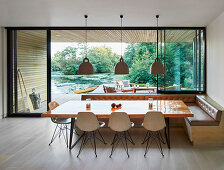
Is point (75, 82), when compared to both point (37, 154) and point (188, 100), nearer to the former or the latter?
point (188, 100)

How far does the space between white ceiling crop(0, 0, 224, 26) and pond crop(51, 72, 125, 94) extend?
3.00m

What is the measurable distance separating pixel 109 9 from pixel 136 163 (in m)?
2.97

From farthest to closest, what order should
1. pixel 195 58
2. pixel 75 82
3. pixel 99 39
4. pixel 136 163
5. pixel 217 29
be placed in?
pixel 75 82 < pixel 99 39 < pixel 195 58 < pixel 217 29 < pixel 136 163

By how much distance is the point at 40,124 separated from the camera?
555cm

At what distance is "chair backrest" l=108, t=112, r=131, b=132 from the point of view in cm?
350

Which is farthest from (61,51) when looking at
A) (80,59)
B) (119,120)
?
(119,120)

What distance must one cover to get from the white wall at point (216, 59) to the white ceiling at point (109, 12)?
9.9 inches

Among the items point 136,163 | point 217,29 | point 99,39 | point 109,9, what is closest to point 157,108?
point 136,163

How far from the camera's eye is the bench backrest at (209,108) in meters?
4.02

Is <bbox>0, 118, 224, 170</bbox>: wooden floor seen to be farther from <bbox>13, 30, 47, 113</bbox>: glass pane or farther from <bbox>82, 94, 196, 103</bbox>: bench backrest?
<bbox>13, 30, 47, 113</bbox>: glass pane

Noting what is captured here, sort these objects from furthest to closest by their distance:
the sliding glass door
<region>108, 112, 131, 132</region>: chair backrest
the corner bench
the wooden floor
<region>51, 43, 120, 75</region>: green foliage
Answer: <region>51, 43, 120, 75</region>: green foliage → the sliding glass door → the corner bench → <region>108, 112, 131, 132</region>: chair backrest → the wooden floor

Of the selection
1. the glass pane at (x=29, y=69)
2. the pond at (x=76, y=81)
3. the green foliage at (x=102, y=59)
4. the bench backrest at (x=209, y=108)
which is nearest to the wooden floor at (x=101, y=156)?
the bench backrest at (x=209, y=108)

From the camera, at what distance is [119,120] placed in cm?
354

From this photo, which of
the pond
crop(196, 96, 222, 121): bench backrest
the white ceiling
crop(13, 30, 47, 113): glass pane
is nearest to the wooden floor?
crop(196, 96, 222, 121): bench backrest
